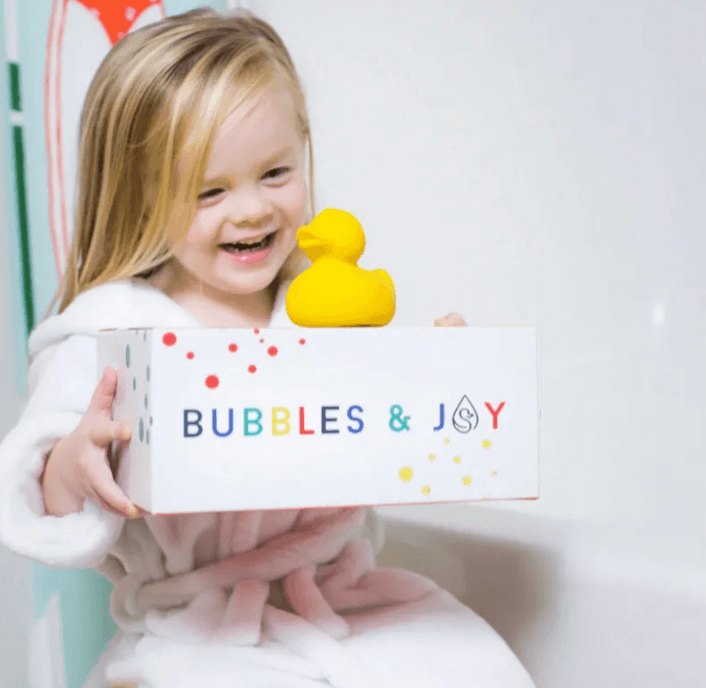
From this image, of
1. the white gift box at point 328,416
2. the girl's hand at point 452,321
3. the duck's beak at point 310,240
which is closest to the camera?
the white gift box at point 328,416

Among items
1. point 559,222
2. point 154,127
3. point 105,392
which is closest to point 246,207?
point 154,127

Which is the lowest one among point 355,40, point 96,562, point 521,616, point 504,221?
point 521,616

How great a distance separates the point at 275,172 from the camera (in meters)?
0.84

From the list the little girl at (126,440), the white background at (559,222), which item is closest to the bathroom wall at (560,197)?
the white background at (559,222)

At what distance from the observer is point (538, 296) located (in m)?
1.06

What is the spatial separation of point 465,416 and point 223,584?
Answer: 28cm

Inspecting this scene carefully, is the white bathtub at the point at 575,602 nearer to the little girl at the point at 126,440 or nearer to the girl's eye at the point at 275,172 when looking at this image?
the little girl at the point at 126,440

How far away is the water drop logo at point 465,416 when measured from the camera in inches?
24.5

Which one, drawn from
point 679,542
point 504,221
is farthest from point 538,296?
point 679,542

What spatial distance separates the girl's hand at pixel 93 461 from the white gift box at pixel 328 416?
0.06 feet

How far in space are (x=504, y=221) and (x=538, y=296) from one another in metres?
0.10

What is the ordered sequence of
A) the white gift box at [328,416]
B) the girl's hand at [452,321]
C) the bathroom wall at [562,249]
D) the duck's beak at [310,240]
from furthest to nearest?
the bathroom wall at [562,249], the girl's hand at [452,321], the duck's beak at [310,240], the white gift box at [328,416]

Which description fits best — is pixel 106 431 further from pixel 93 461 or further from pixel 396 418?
pixel 396 418

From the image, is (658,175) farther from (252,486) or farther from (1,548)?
(1,548)
